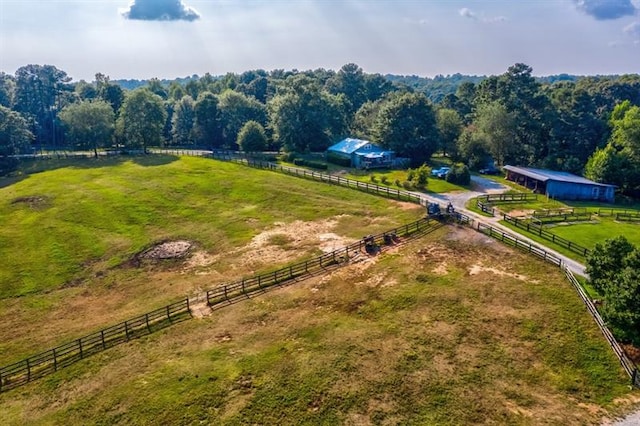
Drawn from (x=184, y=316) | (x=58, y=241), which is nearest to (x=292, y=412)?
(x=184, y=316)

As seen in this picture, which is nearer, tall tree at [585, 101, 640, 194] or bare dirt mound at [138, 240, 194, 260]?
bare dirt mound at [138, 240, 194, 260]

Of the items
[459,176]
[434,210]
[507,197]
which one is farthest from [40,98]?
[507,197]

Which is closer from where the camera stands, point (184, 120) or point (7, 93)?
point (184, 120)

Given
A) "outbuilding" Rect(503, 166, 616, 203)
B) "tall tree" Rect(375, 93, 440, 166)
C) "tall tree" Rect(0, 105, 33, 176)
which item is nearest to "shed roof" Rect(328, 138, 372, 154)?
"tall tree" Rect(375, 93, 440, 166)

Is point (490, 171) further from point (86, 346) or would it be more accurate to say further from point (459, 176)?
point (86, 346)

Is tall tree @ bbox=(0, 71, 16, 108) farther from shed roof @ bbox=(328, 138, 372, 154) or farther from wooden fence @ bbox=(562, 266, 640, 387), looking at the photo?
wooden fence @ bbox=(562, 266, 640, 387)

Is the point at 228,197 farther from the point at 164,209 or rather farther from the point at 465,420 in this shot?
the point at 465,420
